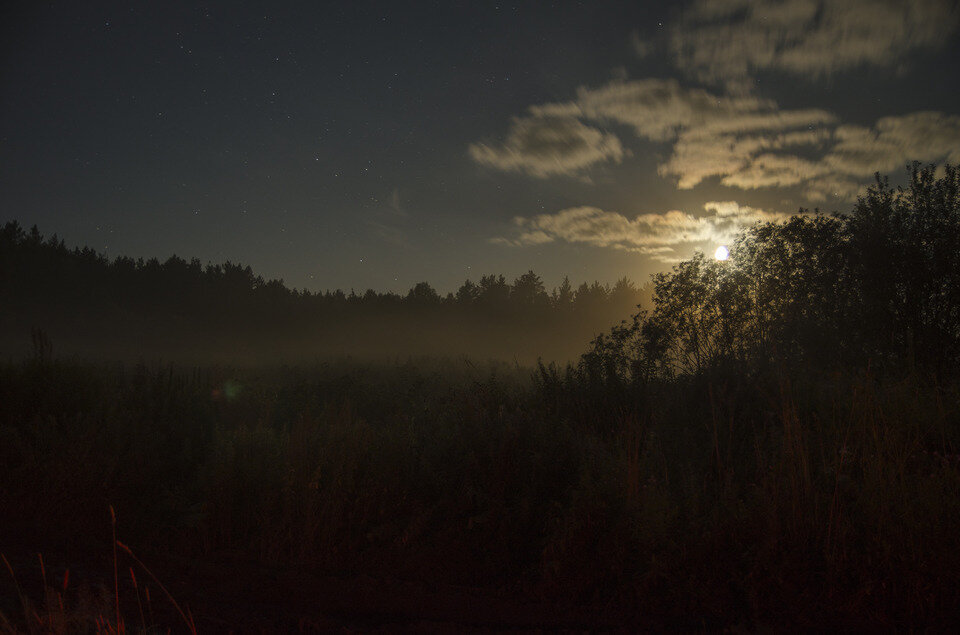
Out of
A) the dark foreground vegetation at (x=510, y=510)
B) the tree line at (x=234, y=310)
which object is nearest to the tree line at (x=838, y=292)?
the dark foreground vegetation at (x=510, y=510)

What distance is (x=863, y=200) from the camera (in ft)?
46.5

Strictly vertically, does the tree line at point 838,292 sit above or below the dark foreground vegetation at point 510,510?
above

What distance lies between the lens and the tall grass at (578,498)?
344 centimetres

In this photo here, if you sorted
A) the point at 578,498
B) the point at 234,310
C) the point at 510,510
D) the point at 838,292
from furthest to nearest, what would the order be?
the point at 234,310, the point at 838,292, the point at 510,510, the point at 578,498

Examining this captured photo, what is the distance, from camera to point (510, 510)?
446 centimetres

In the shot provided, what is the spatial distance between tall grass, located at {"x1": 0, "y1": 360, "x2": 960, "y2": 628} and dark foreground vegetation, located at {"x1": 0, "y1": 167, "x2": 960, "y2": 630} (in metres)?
0.02

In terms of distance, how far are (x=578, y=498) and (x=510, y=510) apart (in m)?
0.66

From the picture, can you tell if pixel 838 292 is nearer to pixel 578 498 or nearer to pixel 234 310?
pixel 578 498

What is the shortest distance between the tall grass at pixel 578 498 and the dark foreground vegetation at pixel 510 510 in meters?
0.02

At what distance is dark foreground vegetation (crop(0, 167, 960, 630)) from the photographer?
3381 millimetres

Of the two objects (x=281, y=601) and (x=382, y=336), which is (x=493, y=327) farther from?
(x=281, y=601)

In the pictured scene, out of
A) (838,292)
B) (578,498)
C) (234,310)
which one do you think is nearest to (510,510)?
(578,498)

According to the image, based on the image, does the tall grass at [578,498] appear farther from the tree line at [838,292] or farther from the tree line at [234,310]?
the tree line at [234,310]

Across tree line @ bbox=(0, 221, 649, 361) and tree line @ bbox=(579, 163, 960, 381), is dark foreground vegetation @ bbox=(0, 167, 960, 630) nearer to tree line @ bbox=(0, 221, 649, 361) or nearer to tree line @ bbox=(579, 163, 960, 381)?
tree line @ bbox=(579, 163, 960, 381)
